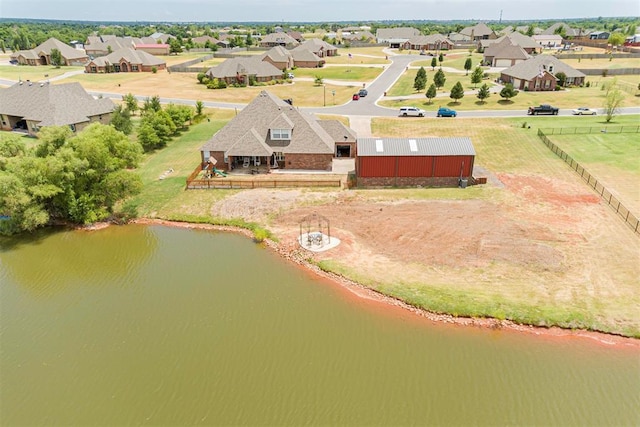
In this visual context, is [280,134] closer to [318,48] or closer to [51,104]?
[51,104]

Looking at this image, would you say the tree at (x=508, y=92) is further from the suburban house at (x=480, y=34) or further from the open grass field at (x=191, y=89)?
the suburban house at (x=480, y=34)

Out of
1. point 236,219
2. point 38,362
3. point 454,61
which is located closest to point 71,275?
point 38,362

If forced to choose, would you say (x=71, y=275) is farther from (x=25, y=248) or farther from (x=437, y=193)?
(x=437, y=193)

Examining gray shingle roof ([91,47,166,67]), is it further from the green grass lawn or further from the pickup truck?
the pickup truck

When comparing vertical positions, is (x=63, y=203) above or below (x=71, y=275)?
above

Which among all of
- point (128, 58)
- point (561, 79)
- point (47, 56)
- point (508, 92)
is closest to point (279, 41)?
point (128, 58)

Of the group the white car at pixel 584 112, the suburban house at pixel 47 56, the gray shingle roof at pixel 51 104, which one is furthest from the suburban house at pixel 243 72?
the white car at pixel 584 112
